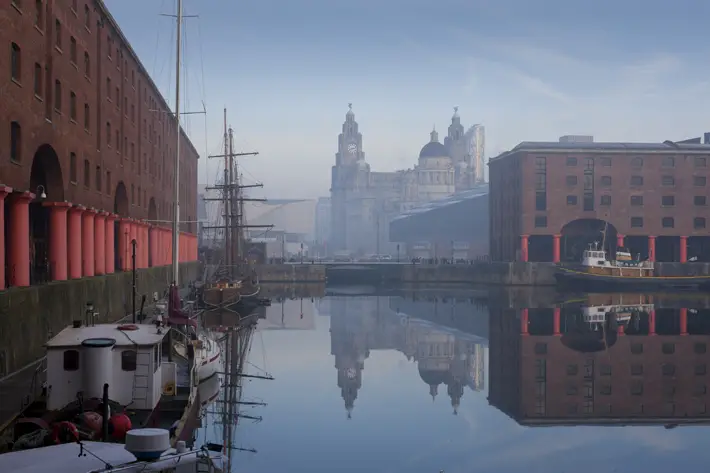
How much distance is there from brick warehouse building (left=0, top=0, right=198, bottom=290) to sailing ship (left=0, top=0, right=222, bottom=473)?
865 cm

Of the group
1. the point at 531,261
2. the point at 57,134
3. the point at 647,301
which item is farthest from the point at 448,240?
the point at 57,134

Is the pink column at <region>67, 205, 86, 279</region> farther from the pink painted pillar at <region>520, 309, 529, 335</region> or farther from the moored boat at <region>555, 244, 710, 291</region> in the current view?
the moored boat at <region>555, 244, 710, 291</region>

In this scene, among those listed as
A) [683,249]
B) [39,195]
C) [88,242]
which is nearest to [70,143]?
[39,195]

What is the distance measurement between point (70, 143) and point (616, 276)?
230ft

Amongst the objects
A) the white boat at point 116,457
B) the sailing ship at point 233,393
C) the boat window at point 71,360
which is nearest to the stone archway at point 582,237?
the sailing ship at point 233,393

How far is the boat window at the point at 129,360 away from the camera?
2094 cm

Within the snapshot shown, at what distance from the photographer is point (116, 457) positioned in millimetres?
13656

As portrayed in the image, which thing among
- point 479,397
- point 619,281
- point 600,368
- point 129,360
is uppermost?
point 129,360

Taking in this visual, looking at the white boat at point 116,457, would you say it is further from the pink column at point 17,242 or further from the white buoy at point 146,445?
the pink column at point 17,242

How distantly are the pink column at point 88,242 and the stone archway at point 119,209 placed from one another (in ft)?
35.7

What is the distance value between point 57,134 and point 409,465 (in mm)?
23092

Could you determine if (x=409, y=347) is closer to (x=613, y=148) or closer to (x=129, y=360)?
(x=129, y=360)

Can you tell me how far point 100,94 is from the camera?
47750 mm

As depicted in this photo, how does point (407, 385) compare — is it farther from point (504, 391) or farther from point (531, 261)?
point (531, 261)
